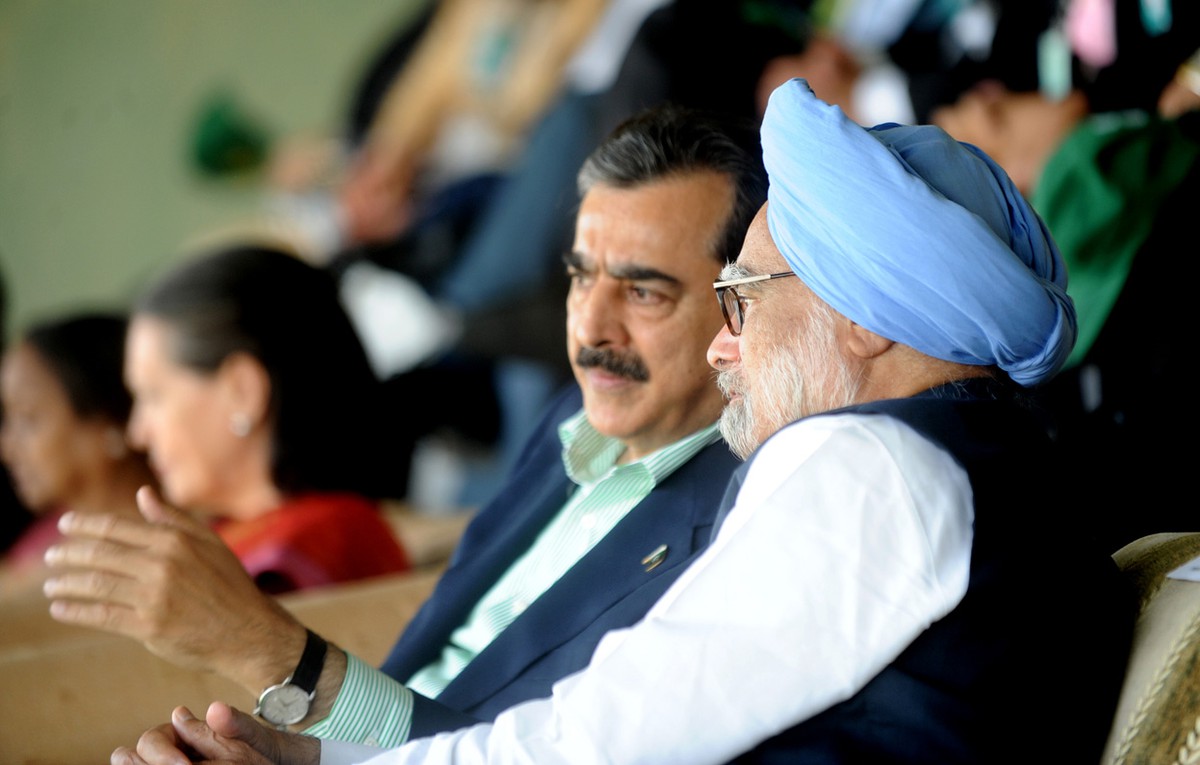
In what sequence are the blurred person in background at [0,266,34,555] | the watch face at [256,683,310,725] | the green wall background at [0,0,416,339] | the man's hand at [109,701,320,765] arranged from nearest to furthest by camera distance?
the man's hand at [109,701,320,765] < the watch face at [256,683,310,725] < the blurred person in background at [0,266,34,555] < the green wall background at [0,0,416,339]

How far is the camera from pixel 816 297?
1334 millimetres

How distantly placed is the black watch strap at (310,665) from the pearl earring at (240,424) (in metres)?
1.06

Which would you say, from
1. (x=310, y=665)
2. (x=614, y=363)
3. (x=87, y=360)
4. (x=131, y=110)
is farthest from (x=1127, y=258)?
(x=131, y=110)

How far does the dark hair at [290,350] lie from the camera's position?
2529 millimetres

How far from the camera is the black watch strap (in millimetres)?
1517

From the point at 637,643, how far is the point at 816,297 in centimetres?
44

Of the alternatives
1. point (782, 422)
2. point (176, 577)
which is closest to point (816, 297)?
point (782, 422)

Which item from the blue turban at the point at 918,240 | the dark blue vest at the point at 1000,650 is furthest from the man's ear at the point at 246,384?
the dark blue vest at the point at 1000,650

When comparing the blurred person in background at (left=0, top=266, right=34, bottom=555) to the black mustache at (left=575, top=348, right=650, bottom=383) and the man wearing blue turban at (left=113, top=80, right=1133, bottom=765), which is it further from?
the man wearing blue turban at (left=113, top=80, right=1133, bottom=765)

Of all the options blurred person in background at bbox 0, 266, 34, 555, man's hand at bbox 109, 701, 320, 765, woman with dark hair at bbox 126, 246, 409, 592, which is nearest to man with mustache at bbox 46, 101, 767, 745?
man's hand at bbox 109, 701, 320, 765

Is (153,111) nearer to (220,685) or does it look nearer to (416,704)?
(220,685)

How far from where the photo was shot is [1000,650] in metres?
1.10

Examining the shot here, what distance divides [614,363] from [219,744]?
0.79m

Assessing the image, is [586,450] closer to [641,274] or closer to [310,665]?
[641,274]
